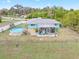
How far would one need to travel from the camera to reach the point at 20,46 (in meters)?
4.71

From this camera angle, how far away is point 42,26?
7.13 meters

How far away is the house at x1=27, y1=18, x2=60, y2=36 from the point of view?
22.7 ft

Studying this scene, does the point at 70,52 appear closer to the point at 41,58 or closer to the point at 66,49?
the point at 66,49

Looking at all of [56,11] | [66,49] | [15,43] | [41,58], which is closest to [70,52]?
[66,49]

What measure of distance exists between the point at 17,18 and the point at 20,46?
2.93m

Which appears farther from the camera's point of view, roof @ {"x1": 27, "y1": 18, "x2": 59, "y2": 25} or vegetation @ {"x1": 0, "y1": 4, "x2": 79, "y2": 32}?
vegetation @ {"x1": 0, "y1": 4, "x2": 79, "y2": 32}

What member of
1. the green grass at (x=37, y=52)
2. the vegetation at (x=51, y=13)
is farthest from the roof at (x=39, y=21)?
the green grass at (x=37, y=52)

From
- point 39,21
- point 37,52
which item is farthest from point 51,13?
point 37,52

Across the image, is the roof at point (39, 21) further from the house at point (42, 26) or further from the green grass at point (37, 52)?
the green grass at point (37, 52)

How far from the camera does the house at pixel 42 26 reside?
6913 mm

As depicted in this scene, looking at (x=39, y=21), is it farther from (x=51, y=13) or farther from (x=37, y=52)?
A: (x=37, y=52)

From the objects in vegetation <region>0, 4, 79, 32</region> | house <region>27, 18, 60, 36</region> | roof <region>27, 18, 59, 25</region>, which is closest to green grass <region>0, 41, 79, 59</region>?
house <region>27, 18, 60, 36</region>

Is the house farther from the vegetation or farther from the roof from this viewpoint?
the vegetation

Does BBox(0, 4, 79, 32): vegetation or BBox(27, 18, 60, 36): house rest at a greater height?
BBox(0, 4, 79, 32): vegetation
